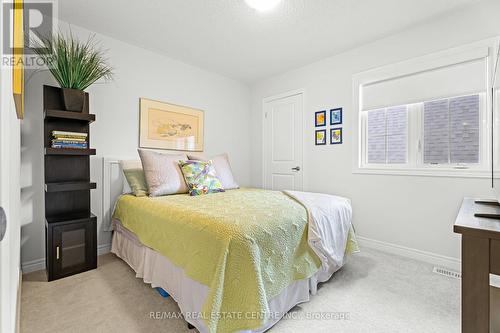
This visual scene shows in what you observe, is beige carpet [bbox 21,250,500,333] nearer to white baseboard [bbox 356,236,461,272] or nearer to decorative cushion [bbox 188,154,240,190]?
white baseboard [bbox 356,236,461,272]

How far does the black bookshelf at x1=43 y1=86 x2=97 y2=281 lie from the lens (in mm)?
2014

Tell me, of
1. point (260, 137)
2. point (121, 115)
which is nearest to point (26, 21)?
point (121, 115)

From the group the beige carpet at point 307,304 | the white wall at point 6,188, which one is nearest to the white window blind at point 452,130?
the beige carpet at point 307,304

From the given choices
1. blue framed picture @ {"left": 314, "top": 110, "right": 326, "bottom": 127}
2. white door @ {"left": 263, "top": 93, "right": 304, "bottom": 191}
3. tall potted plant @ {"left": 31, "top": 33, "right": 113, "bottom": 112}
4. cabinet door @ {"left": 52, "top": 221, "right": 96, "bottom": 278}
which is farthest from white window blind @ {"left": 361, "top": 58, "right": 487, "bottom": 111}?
cabinet door @ {"left": 52, "top": 221, "right": 96, "bottom": 278}

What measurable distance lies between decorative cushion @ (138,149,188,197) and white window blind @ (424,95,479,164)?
272 centimetres

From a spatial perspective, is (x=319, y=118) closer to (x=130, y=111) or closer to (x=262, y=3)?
(x=262, y=3)

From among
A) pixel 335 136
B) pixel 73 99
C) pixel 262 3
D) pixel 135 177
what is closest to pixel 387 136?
pixel 335 136

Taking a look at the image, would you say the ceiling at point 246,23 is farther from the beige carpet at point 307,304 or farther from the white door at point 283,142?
the beige carpet at point 307,304

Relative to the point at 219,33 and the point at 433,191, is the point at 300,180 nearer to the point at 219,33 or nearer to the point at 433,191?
the point at 433,191

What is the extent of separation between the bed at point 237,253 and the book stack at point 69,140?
2.45 feet

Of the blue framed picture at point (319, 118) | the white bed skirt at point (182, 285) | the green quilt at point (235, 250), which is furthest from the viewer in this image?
the blue framed picture at point (319, 118)

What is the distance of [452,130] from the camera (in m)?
2.42

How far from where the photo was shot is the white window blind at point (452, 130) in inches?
90.4

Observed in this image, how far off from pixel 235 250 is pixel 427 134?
2.55 meters
